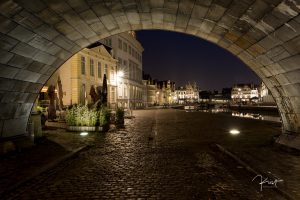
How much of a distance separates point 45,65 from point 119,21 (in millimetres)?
3184

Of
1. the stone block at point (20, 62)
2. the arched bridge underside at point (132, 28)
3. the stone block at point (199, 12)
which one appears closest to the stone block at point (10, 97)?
the arched bridge underside at point (132, 28)

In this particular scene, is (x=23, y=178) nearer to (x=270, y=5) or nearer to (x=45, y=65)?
(x=45, y=65)

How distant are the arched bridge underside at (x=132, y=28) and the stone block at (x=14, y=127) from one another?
0.11ft

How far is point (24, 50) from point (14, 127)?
329cm

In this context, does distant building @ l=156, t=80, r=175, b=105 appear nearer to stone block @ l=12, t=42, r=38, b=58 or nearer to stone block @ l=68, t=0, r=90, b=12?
stone block @ l=12, t=42, r=38, b=58

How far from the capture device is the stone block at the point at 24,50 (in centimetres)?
860

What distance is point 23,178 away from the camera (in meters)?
7.03

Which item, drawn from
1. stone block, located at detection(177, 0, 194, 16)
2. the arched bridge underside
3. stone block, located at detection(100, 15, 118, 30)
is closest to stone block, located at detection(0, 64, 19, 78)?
the arched bridge underside

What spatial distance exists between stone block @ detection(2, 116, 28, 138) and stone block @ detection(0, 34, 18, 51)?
3.12m

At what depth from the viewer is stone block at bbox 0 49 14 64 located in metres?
8.28

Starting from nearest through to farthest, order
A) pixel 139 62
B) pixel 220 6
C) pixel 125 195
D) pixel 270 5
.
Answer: pixel 125 195 < pixel 270 5 < pixel 220 6 < pixel 139 62

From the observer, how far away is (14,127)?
1088cm

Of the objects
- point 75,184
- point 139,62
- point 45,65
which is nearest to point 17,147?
point 45,65

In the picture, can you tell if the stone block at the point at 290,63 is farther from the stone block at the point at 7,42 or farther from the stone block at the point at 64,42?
the stone block at the point at 7,42
